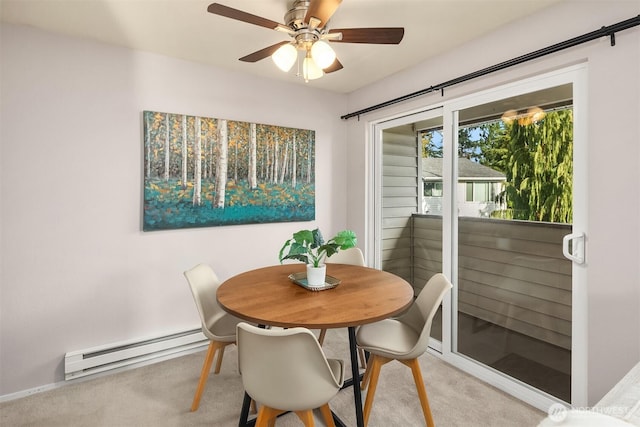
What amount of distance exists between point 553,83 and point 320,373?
84.5 inches

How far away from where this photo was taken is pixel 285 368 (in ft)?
4.20

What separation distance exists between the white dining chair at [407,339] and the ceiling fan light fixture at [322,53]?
139 centimetres

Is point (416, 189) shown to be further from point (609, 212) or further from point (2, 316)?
point (2, 316)

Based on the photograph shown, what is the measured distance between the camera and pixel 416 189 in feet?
10.1

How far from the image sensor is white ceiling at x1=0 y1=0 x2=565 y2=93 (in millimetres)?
1934

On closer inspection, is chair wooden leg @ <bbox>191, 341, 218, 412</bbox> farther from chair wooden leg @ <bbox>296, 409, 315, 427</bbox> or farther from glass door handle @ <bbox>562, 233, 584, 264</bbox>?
glass door handle @ <bbox>562, 233, 584, 264</bbox>

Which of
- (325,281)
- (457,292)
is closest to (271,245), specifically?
(325,281)

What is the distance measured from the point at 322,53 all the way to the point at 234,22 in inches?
32.9

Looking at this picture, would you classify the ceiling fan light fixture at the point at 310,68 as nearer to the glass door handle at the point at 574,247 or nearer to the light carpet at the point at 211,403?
the glass door handle at the point at 574,247

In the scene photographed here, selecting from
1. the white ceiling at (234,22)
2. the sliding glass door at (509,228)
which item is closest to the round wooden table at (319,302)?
the sliding glass door at (509,228)

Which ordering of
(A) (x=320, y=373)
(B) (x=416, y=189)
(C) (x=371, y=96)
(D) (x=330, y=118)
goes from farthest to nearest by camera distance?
(D) (x=330, y=118) → (C) (x=371, y=96) → (B) (x=416, y=189) → (A) (x=320, y=373)

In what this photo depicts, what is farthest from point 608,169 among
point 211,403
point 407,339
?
point 211,403

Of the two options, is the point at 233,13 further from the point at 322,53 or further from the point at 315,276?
the point at 315,276

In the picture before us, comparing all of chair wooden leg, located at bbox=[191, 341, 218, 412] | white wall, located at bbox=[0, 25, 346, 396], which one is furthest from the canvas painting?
chair wooden leg, located at bbox=[191, 341, 218, 412]
